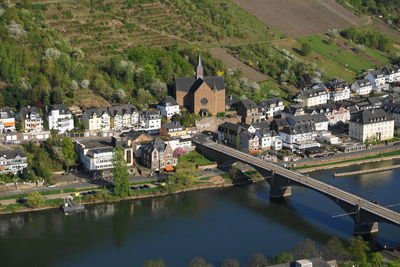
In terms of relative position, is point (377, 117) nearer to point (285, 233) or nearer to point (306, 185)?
point (306, 185)

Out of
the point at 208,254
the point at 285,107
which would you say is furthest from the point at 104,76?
the point at 208,254

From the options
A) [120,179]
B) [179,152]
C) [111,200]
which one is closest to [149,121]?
[179,152]

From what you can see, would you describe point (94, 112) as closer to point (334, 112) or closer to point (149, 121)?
point (149, 121)

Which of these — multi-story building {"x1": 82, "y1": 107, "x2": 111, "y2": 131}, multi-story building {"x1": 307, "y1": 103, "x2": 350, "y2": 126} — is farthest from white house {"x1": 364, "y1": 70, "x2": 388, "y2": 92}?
multi-story building {"x1": 82, "y1": 107, "x2": 111, "y2": 131}

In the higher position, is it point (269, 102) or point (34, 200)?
point (269, 102)

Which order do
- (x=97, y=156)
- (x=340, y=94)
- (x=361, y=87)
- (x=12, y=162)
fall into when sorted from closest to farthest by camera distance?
(x=12, y=162) < (x=97, y=156) < (x=340, y=94) < (x=361, y=87)

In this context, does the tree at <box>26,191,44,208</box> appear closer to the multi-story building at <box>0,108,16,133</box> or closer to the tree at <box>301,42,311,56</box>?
the multi-story building at <box>0,108,16,133</box>

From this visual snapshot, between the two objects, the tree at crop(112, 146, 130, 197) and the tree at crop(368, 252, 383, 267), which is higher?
the tree at crop(112, 146, 130, 197)
